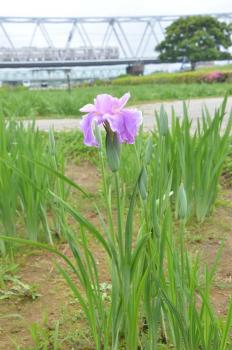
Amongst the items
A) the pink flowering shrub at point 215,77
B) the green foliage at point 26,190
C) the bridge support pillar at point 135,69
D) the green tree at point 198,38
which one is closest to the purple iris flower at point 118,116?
the green foliage at point 26,190

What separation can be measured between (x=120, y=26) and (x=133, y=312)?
55767 mm

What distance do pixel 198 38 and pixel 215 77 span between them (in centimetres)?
1839

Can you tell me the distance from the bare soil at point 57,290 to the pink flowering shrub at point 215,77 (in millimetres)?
14075

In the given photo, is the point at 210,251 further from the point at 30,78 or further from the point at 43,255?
the point at 30,78

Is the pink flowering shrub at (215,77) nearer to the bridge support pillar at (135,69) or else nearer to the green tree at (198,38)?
the green tree at (198,38)

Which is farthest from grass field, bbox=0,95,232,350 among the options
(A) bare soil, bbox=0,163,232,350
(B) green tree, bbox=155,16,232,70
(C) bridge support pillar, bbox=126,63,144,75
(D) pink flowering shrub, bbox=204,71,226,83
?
(C) bridge support pillar, bbox=126,63,144,75

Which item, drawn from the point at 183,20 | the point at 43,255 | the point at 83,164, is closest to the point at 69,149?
the point at 83,164

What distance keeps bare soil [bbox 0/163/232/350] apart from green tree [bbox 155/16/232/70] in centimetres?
3215

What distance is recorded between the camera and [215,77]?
15.2 meters

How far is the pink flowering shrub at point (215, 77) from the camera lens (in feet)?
49.3

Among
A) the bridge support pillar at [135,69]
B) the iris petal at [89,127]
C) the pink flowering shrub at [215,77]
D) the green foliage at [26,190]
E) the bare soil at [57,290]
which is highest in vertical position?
the bridge support pillar at [135,69]

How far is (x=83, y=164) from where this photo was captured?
2623 millimetres

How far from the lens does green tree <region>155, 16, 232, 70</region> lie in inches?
1266

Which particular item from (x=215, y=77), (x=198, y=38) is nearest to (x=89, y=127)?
(x=215, y=77)
